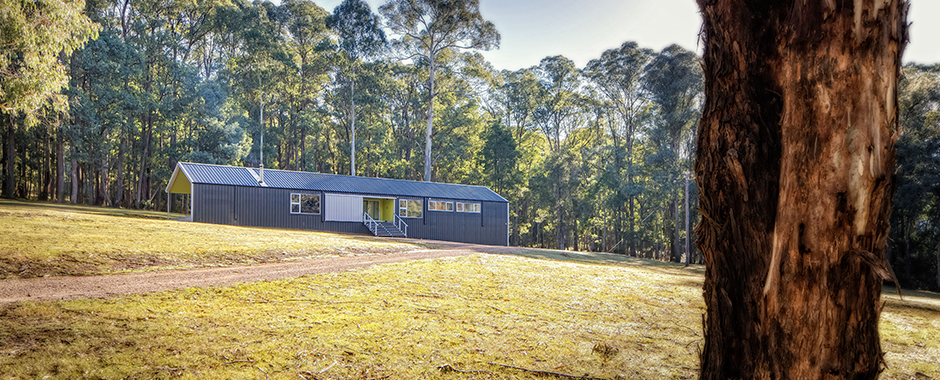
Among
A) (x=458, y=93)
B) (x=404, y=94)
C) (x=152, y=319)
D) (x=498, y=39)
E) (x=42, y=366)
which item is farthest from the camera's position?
(x=404, y=94)

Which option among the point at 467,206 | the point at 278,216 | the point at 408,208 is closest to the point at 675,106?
the point at 467,206

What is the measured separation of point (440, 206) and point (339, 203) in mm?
6378

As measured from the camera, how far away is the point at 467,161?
4253 centimetres

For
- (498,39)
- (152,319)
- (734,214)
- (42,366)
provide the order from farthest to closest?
(498,39)
(152,319)
(42,366)
(734,214)

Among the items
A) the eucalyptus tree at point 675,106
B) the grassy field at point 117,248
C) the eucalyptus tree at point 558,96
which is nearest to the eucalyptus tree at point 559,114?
the eucalyptus tree at point 558,96

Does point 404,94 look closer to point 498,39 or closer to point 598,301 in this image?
point 498,39

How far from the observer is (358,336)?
10.8ft

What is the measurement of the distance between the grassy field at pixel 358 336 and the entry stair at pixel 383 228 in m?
18.4

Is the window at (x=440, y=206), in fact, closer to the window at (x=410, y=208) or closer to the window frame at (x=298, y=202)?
the window at (x=410, y=208)

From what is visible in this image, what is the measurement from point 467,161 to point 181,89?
23.4 meters

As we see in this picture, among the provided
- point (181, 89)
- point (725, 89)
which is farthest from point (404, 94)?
point (725, 89)

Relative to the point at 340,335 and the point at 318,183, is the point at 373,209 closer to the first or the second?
the point at 318,183

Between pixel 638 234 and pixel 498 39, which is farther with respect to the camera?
pixel 638 234

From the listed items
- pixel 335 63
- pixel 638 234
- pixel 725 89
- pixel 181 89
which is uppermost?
pixel 335 63
